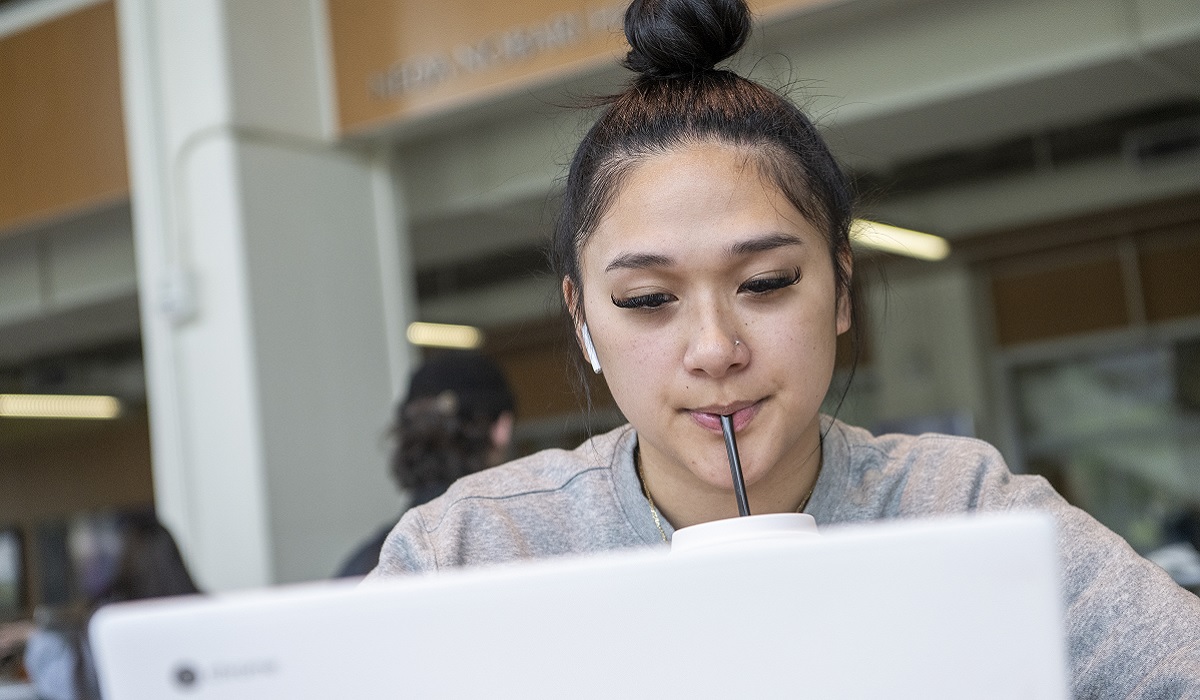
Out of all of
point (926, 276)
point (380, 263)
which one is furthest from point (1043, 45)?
point (926, 276)

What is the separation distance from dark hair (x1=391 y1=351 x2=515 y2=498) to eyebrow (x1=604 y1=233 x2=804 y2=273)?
59.0 inches

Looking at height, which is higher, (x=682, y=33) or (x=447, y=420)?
(x=682, y=33)

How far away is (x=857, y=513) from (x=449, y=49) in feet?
8.76

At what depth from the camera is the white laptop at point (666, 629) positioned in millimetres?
522

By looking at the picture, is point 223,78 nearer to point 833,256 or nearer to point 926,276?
point 833,256

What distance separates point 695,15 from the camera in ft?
3.44

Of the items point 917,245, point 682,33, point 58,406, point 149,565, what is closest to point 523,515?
point 682,33

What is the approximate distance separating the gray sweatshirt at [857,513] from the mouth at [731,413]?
0.15m

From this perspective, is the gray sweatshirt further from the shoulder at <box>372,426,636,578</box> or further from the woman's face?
the woman's face

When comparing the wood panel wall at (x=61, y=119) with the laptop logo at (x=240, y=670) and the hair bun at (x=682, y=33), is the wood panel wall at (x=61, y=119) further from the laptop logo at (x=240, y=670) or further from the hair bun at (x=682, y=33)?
the laptop logo at (x=240, y=670)

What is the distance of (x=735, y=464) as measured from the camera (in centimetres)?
93

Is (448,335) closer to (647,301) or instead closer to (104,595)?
(104,595)

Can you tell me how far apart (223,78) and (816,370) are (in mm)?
2797

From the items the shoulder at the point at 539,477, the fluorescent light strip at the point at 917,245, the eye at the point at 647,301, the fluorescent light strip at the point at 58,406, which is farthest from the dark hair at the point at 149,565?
the fluorescent light strip at the point at 58,406
